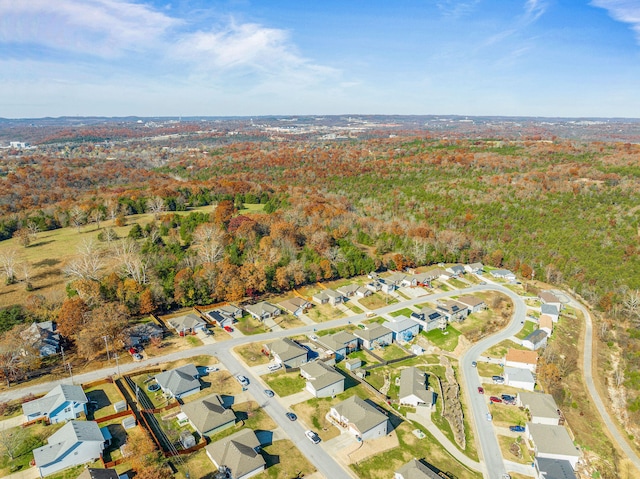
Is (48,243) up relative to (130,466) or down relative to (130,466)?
up

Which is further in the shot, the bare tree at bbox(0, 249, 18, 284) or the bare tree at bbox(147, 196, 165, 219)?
the bare tree at bbox(147, 196, 165, 219)

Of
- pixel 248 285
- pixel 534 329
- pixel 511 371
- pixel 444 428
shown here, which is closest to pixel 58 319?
pixel 248 285

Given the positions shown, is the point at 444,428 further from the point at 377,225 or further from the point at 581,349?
the point at 377,225

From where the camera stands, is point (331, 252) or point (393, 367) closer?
point (393, 367)

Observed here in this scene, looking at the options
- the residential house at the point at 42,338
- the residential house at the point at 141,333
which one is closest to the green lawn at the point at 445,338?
the residential house at the point at 141,333

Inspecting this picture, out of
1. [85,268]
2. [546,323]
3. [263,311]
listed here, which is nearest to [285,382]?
[263,311]

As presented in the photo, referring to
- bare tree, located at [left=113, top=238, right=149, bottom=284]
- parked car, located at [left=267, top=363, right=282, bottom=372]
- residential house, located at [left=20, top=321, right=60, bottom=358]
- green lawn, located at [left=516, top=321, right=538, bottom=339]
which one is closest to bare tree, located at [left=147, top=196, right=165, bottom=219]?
bare tree, located at [left=113, top=238, right=149, bottom=284]

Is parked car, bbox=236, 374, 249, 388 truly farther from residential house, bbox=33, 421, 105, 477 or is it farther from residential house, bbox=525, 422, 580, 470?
residential house, bbox=525, 422, 580, 470
